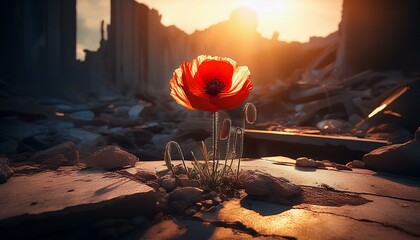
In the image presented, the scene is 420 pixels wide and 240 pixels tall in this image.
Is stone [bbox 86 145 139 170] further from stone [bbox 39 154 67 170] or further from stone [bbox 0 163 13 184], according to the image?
stone [bbox 0 163 13 184]

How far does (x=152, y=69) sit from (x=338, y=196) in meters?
13.1

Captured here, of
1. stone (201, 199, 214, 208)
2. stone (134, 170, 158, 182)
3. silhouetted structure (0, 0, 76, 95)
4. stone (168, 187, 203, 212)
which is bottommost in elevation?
stone (201, 199, 214, 208)

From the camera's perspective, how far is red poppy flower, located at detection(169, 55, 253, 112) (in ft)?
5.24

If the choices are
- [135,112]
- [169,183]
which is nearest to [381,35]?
[135,112]

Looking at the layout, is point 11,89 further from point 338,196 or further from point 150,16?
point 338,196

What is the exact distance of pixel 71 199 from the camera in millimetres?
1314

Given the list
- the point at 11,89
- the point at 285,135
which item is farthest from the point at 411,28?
the point at 11,89

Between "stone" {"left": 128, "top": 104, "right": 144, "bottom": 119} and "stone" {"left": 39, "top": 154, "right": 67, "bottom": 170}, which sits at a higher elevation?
"stone" {"left": 128, "top": 104, "right": 144, "bottom": 119}

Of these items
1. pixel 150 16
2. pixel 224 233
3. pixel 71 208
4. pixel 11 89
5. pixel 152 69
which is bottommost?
pixel 224 233

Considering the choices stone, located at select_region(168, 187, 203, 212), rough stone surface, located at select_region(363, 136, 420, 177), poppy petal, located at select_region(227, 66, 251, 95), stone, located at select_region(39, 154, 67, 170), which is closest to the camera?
stone, located at select_region(168, 187, 203, 212)

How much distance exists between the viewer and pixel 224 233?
1.25 m

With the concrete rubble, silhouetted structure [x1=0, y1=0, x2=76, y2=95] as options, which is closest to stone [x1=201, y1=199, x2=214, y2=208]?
the concrete rubble

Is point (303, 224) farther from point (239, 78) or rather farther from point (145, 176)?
point (145, 176)

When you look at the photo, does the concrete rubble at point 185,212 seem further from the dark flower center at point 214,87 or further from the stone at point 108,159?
the dark flower center at point 214,87
